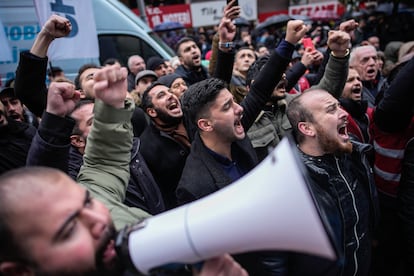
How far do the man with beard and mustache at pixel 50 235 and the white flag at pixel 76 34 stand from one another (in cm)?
309

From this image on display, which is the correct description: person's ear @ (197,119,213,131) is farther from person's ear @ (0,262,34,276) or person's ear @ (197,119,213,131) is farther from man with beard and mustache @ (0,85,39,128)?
man with beard and mustache @ (0,85,39,128)

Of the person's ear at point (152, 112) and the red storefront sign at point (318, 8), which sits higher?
the red storefront sign at point (318, 8)

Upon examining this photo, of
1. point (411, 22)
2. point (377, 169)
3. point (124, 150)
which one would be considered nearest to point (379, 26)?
point (411, 22)

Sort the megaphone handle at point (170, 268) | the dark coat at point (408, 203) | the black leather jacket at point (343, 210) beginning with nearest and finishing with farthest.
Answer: the megaphone handle at point (170, 268), the black leather jacket at point (343, 210), the dark coat at point (408, 203)

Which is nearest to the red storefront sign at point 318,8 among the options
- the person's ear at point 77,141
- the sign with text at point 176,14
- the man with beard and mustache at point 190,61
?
the sign with text at point 176,14

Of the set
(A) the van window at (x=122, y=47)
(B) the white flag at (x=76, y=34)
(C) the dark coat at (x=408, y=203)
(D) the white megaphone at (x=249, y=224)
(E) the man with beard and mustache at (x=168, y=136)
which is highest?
(B) the white flag at (x=76, y=34)

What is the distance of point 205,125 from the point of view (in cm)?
208

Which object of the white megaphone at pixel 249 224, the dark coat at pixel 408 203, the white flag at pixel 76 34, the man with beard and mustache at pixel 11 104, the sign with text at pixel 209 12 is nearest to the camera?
the white megaphone at pixel 249 224

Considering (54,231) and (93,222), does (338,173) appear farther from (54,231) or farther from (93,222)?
(54,231)

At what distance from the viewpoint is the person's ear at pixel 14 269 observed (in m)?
0.99

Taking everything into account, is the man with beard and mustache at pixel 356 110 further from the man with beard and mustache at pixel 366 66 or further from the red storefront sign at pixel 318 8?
the red storefront sign at pixel 318 8

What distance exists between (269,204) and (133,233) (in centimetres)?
41

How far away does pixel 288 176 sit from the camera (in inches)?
31.9

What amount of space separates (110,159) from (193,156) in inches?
20.1
